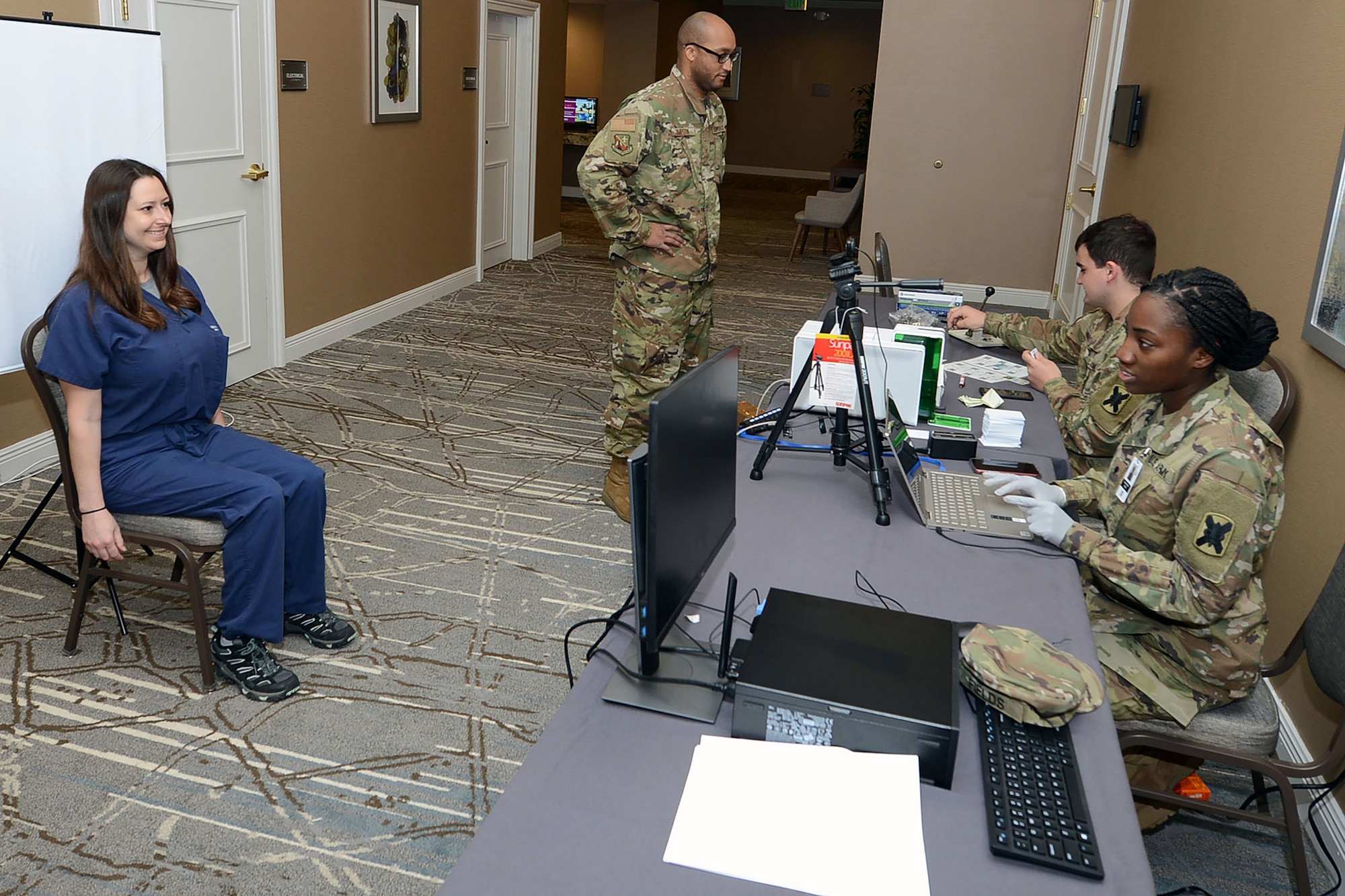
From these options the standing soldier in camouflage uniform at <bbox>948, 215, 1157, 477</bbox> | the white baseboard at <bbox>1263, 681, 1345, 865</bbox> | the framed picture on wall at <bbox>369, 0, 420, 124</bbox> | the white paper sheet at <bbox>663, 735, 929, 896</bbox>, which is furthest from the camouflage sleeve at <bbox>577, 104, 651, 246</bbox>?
the framed picture on wall at <bbox>369, 0, 420, 124</bbox>

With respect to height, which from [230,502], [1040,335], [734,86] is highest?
[734,86]

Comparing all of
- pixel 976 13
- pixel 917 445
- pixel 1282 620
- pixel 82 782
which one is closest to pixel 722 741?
pixel 917 445

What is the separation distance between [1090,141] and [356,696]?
19.0 feet

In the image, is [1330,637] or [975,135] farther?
[975,135]

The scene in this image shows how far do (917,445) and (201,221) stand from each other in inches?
144

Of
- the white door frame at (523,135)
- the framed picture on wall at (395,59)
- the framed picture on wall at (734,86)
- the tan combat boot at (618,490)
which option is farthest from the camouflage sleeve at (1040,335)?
the framed picture on wall at (734,86)

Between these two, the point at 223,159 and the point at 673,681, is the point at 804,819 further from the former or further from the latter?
the point at 223,159

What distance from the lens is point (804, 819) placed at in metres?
1.23

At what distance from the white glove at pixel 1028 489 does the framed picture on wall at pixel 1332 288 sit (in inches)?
28.5

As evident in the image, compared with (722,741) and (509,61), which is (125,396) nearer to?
(722,741)

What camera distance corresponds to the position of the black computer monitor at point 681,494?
4.36 feet

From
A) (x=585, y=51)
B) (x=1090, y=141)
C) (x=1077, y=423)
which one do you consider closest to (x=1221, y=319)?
(x=1077, y=423)

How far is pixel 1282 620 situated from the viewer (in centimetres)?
252

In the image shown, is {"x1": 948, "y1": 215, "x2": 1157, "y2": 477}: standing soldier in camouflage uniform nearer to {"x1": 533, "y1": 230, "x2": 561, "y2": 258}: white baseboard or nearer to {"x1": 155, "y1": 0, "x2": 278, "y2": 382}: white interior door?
{"x1": 155, "y1": 0, "x2": 278, "y2": 382}: white interior door
